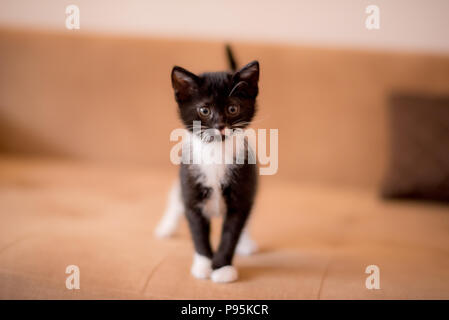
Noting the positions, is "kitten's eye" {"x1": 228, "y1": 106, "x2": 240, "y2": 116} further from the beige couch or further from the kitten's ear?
the beige couch

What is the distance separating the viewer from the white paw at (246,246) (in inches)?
52.1

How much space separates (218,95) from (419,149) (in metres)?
1.05

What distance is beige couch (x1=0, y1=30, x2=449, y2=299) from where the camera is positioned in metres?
1.37

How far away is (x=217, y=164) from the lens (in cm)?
116

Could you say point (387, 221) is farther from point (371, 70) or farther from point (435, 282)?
point (371, 70)

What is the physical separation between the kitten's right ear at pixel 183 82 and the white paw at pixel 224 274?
0.48m

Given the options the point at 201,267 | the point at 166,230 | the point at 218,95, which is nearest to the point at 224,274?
the point at 201,267

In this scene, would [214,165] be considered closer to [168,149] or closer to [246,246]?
[246,246]

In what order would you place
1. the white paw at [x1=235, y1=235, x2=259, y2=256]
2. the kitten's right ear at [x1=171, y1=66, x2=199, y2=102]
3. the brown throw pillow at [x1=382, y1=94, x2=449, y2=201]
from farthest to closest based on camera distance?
the brown throw pillow at [x1=382, y1=94, x2=449, y2=201], the white paw at [x1=235, y1=235, x2=259, y2=256], the kitten's right ear at [x1=171, y1=66, x2=199, y2=102]

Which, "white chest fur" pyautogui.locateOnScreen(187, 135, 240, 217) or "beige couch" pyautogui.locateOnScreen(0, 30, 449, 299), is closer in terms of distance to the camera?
"white chest fur" pyautogui.locateOnScreen(187, 135, 240, 217)

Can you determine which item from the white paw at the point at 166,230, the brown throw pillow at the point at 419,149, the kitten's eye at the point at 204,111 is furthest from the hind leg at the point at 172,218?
the brown throw pillow at the point at 419,149

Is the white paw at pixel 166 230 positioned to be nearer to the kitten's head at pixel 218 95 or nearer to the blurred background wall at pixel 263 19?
the kitten's head at pixel 218 95

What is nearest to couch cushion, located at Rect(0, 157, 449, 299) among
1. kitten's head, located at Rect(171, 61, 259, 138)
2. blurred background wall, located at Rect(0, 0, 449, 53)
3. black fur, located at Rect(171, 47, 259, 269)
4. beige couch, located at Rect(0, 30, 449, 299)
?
beige couch, located at Rect(0, 30, 449, 299)
